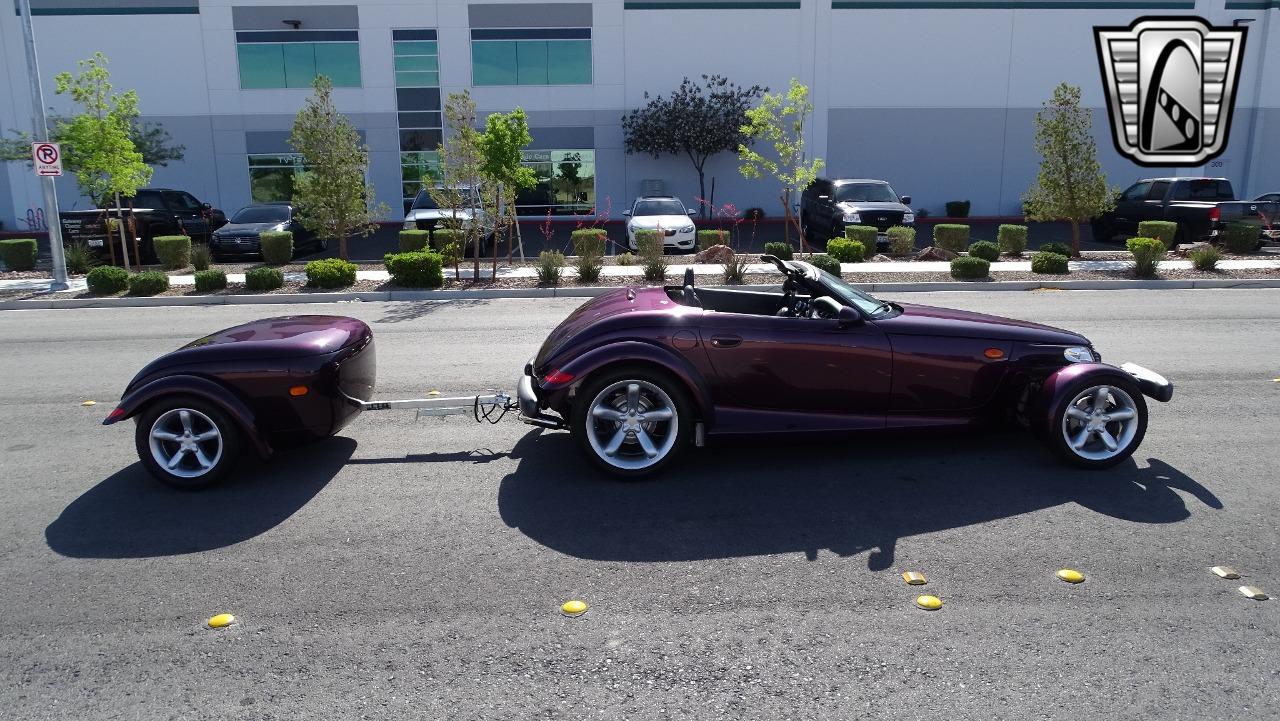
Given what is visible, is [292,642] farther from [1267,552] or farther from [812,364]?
[1267,552]

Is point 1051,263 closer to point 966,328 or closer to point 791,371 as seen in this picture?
point 966,328

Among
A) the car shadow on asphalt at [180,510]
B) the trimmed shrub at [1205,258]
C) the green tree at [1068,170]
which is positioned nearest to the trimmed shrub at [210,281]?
the car shadow on asphalt at [180,510]

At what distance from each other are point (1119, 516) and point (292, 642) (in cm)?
435

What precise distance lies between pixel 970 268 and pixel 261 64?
26.0 metres

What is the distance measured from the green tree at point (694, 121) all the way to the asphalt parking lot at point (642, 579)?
81.7 ft

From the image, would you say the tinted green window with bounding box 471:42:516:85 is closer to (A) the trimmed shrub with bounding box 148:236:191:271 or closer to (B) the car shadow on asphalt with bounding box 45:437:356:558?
(A) the trimmed shrub with bounding box 148:236:191:271

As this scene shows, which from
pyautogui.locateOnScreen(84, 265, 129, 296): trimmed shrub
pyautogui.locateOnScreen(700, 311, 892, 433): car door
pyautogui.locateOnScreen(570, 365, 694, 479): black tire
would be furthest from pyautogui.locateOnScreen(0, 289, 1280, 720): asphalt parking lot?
pyautogui.locateOnScreen(84, 265, 129, 296): trimmed shrub

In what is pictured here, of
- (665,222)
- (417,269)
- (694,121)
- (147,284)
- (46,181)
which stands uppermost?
(694,121)

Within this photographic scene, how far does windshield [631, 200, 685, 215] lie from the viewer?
2197 cm

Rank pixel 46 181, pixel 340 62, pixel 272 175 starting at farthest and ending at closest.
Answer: pixel 272 175 → pixel 340 62 → pixel 46 181

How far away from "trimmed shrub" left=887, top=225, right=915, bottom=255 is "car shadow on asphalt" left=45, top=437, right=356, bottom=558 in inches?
621

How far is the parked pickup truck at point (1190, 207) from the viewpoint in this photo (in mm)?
20594

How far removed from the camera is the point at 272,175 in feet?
106

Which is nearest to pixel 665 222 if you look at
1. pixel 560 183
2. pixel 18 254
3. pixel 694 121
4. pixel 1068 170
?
pixel 1068 170
